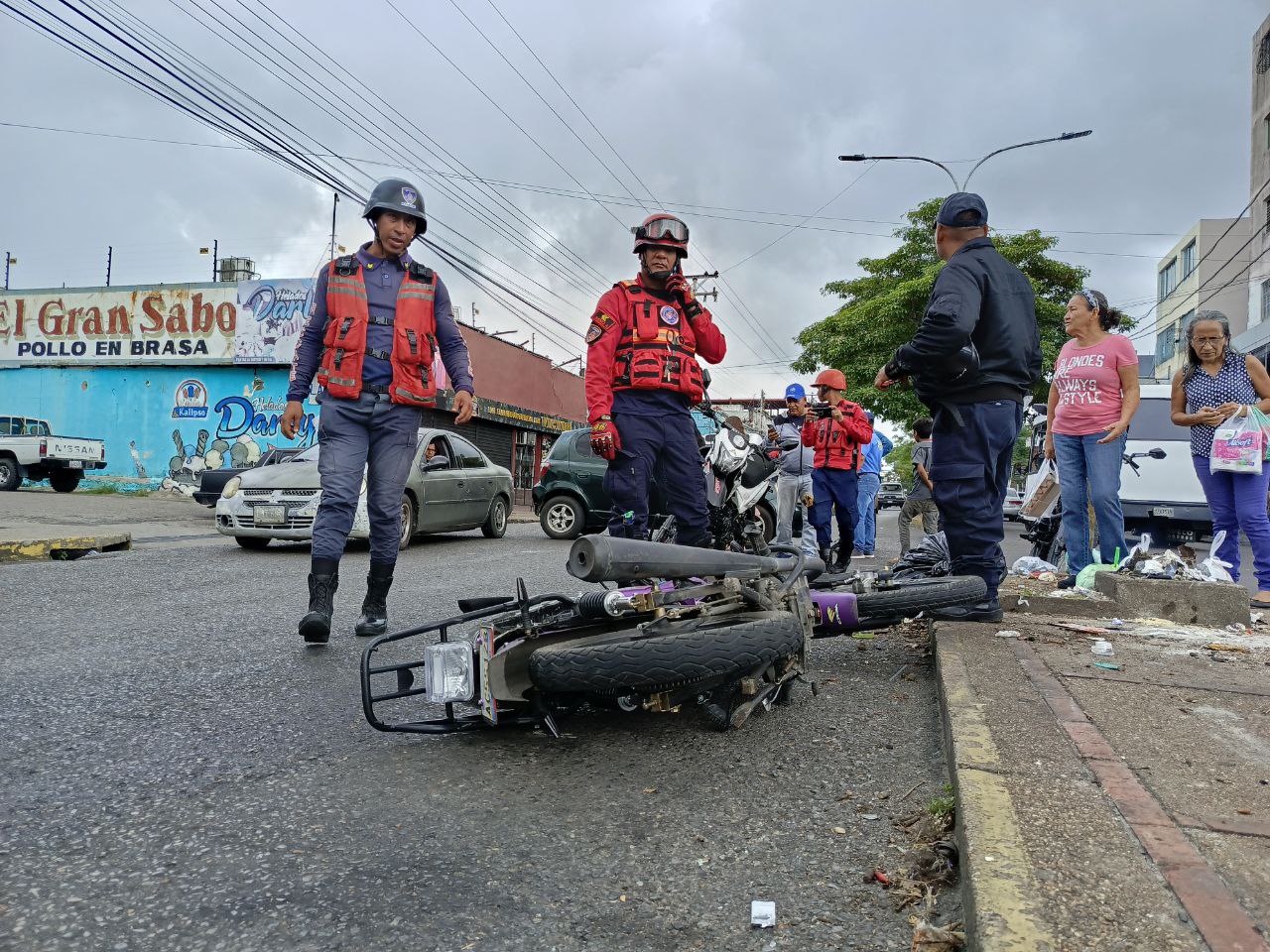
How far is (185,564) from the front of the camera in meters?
7.12

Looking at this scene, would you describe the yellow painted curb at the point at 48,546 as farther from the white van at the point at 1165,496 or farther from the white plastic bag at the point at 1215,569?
the white van at the point at 1165,496

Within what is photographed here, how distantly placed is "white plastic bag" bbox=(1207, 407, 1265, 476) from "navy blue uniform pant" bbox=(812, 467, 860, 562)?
2653 mm

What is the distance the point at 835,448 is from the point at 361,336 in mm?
4343

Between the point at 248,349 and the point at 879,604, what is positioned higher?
the point at 248,349

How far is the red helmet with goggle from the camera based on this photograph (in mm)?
4062

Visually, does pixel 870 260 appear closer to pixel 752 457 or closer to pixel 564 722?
pixel 752 457

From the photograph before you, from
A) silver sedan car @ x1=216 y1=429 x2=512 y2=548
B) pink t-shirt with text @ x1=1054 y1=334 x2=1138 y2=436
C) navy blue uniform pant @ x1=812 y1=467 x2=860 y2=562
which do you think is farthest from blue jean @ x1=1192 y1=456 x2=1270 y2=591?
silver sedan car @ x1=216 y1=429 x2=512 y2=548

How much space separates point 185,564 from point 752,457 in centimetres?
442

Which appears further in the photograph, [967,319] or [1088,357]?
[1088,357]

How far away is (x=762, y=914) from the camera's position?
1.68 metres

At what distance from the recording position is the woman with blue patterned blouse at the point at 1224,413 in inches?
207

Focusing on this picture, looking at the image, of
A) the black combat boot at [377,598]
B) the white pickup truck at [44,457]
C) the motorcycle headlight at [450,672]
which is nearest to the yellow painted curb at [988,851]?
the motorcycle headlight at [450,672]

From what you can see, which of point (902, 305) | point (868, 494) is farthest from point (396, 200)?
point (902, 305)

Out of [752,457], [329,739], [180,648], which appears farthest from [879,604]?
[752,457]
